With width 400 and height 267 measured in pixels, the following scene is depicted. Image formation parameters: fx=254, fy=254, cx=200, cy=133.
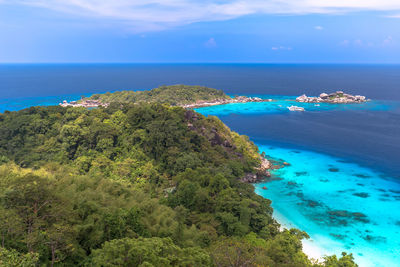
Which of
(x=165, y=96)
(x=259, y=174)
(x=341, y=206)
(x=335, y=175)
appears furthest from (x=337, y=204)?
(x=165, y=96)

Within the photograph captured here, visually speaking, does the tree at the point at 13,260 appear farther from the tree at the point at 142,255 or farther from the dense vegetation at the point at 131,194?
the tree at the point at 142,255

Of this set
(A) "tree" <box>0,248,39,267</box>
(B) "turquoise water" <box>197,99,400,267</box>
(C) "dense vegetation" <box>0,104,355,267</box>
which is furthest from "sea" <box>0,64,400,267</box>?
(A) "tree" <box>0,248,39,267</box>

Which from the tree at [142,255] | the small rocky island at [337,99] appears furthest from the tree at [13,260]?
the small rocky island at [337,99]

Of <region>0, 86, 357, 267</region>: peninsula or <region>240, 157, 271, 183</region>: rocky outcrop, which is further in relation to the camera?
<region>240, 157, 271, 183</region>: rocky outcrop

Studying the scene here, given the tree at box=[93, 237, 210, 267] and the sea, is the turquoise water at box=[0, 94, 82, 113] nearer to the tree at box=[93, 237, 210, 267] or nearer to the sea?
the sea

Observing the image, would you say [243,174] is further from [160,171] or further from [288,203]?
[160,171]

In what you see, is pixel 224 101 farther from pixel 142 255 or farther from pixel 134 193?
pixel 142 255

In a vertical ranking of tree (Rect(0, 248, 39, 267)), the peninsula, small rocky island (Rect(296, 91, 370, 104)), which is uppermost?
small rocky island (Rect(296, 91, 370, 104))

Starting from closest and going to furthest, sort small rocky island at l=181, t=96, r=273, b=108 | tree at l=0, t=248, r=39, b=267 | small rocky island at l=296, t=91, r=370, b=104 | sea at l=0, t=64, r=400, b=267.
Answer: tree at l=0, t=248, r=39, b=267, sea at l=0, t=64, r=400, b=267, small rocky island at l=181, t=96, r=273, b=108, small rocky island at l=296, t=91, r=370, b=104
